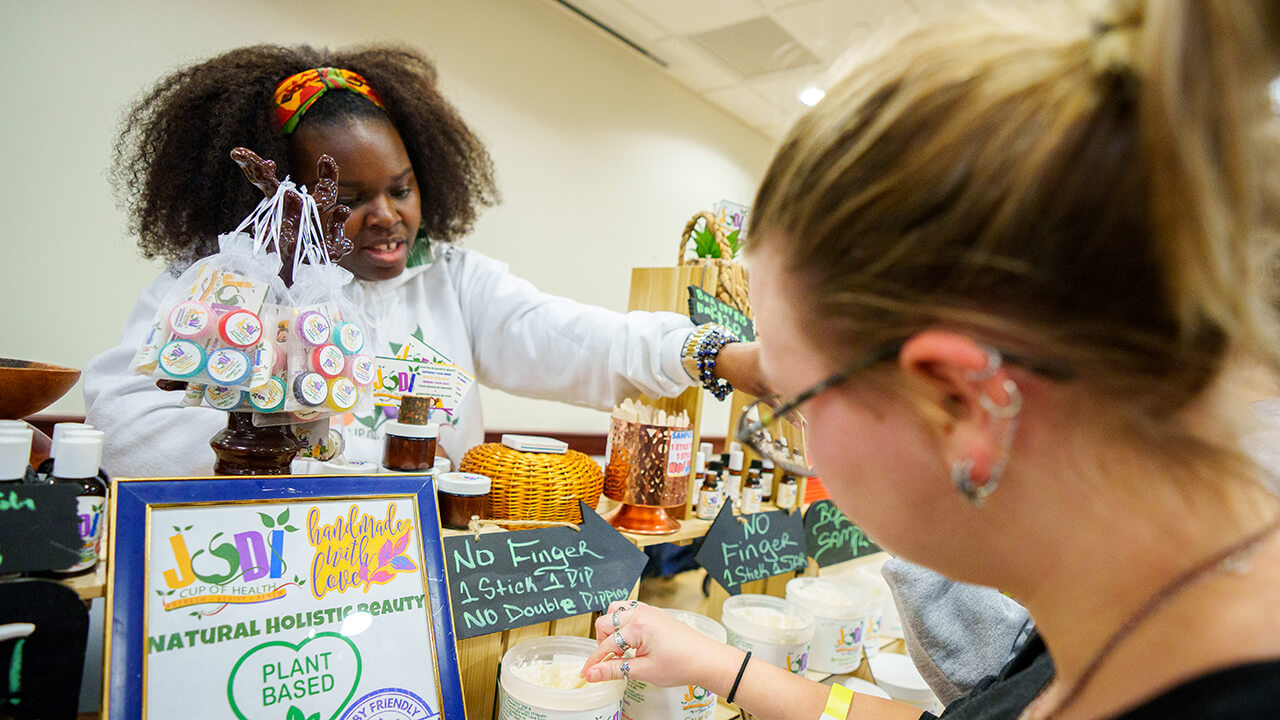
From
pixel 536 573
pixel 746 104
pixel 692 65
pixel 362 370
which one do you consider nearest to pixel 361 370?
pixel 362 370

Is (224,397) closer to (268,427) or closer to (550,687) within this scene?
(268,427)

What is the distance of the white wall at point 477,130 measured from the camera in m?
2.27

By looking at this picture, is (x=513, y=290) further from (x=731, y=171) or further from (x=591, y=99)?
(x=731, y=171)

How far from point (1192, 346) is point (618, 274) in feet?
13.4

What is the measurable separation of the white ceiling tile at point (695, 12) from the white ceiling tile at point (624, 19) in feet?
0.18

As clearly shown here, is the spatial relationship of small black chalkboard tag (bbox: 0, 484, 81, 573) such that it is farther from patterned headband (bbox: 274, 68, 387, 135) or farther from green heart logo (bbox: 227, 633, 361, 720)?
patterned headband (bbox: 274, 68, 387, 135)

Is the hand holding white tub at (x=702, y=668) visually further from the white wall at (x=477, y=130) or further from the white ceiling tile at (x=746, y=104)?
the white ceiling tile at (x=746, y=104)

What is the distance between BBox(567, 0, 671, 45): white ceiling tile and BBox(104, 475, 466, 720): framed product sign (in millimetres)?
3564

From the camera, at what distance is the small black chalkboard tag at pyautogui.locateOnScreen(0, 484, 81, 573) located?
1.78ft

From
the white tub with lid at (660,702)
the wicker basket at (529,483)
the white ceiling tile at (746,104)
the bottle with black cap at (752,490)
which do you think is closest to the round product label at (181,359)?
the wicker basket at (529,483)

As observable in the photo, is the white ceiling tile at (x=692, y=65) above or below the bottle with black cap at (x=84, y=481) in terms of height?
above

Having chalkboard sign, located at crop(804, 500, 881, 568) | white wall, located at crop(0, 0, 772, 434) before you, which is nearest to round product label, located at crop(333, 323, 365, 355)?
white wall, located at crop(0, 0, 772, 434)

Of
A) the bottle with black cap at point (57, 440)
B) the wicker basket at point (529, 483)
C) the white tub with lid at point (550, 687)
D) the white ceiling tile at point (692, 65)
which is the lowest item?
the white tub with lid at point (550, 687)

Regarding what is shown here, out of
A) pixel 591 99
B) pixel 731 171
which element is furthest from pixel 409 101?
pixel 731 171
